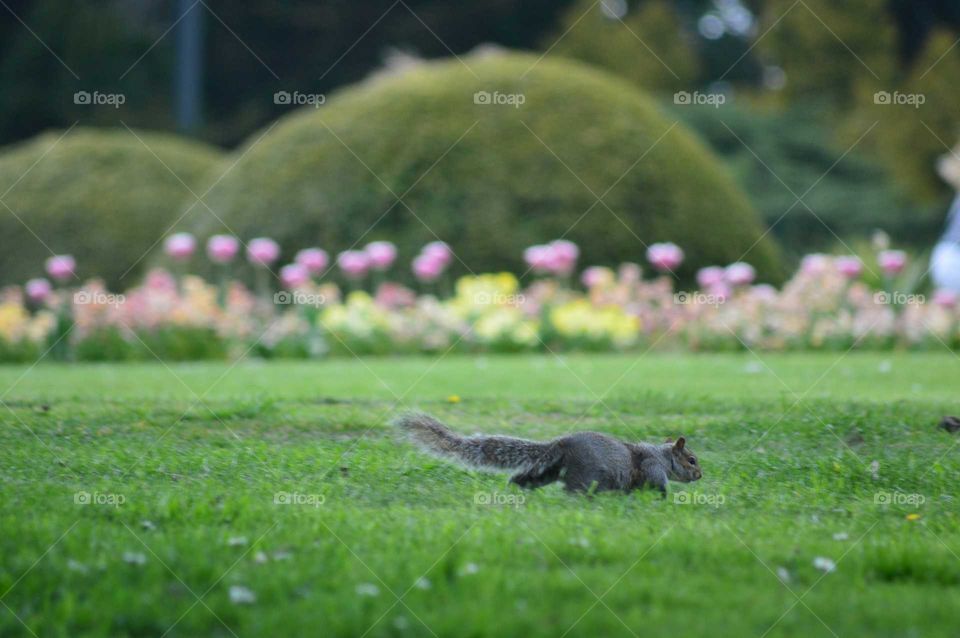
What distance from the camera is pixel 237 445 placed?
6.03m

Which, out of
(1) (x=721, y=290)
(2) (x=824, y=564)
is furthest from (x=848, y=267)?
(2) (x=824, y=564)

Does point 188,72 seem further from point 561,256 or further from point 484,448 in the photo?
point 484,448

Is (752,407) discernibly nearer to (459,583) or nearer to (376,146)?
(459,583)

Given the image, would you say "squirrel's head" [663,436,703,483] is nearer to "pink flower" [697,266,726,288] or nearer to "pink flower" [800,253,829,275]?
"pink flower" [697,266,726,288]

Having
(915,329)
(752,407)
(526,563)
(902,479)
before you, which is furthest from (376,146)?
(526,563)

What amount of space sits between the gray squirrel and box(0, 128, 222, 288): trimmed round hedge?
12305mm

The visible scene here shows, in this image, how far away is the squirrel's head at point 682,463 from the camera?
5414 millimetres

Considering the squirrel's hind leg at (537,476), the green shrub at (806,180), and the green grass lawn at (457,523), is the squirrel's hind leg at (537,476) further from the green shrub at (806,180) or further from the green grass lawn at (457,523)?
the green shrub at (806,180)

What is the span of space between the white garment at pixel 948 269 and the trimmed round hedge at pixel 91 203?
10102 mm

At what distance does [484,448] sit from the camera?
5215mm

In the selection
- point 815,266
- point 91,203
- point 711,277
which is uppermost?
point 91,203

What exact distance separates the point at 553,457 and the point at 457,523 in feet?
2.57

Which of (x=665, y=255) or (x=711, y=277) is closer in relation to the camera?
(x=665, y=255)

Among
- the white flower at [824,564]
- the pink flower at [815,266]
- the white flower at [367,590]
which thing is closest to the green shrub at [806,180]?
the pink flower at [815,266]
